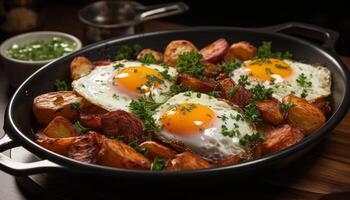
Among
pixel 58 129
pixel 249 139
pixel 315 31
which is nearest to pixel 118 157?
pixel 58 129

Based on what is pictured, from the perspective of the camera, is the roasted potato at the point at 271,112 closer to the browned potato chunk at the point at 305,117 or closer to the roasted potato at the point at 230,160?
the browned potato chunk at the point at 305,117

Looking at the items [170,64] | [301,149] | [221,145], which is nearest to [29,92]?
[170,64]

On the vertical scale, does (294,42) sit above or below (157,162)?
above

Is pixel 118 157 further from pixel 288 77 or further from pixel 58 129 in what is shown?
pixel 288 77

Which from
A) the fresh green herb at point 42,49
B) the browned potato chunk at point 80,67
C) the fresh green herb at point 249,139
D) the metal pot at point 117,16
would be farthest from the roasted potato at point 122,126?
the metal pot at point 117,16

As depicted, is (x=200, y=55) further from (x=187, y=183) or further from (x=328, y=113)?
(x=187, y=183)

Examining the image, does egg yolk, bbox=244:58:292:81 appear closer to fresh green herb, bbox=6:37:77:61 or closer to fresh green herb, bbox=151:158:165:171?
fresh green herb, bbox=151:158:165:171

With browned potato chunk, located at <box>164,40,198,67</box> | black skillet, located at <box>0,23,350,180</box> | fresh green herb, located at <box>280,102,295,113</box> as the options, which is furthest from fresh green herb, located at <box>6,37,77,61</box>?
fresh green herb, located at <box>280,102,295,113</box>
